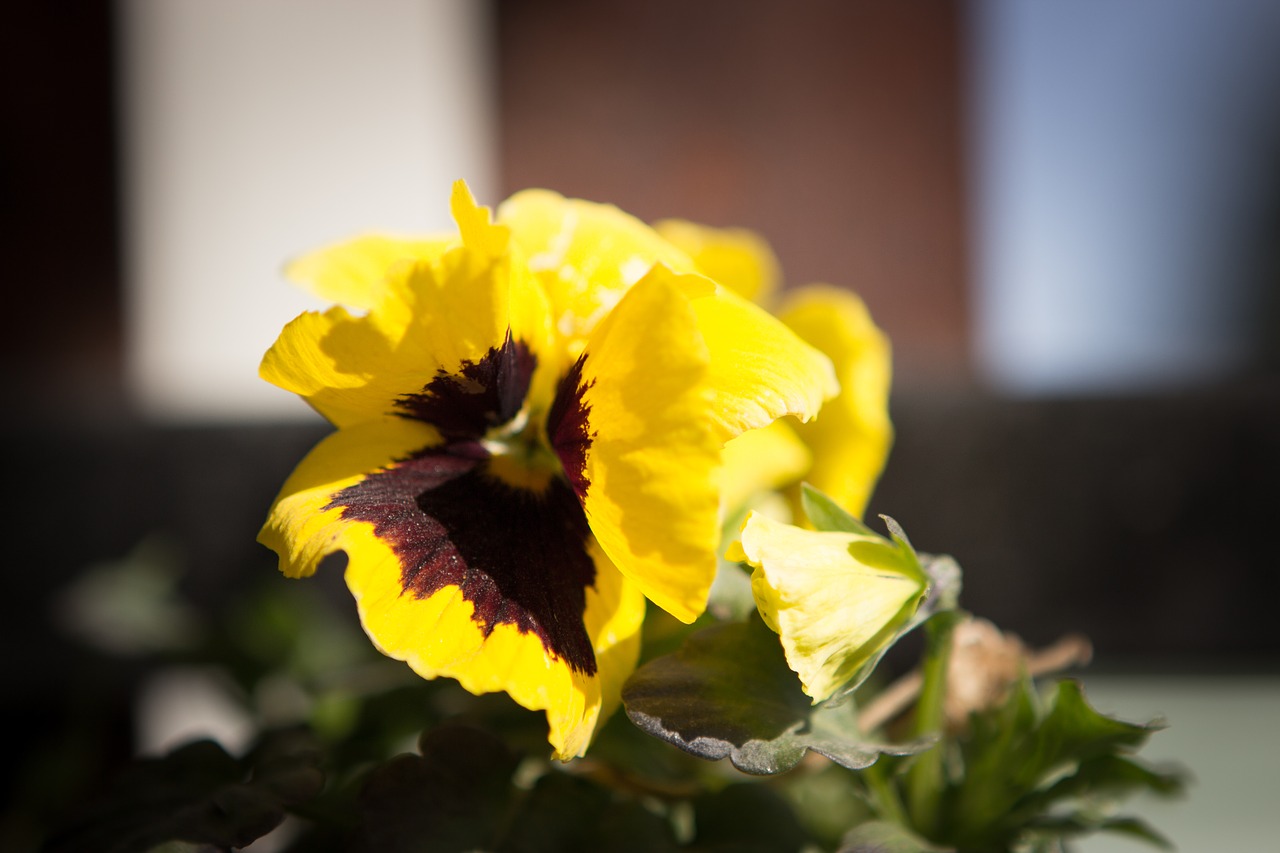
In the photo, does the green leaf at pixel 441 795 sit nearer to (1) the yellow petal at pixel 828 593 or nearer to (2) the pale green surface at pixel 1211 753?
(1) the yellow petal at pixel 828 593

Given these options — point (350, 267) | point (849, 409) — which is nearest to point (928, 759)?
point (849, 409)

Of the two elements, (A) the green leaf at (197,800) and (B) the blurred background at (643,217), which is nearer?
(A) the green leaf at (197,800)

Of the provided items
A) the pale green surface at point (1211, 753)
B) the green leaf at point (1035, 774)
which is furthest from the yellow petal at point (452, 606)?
the pale green surface at point (1211, 753)

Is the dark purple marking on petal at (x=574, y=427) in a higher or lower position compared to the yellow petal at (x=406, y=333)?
lower

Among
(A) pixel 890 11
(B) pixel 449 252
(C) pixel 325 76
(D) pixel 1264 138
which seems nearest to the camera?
(B) pixel 449 252

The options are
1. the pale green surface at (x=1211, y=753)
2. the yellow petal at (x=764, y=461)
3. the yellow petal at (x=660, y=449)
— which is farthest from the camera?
the pale green surface at (x=1211, y=753)

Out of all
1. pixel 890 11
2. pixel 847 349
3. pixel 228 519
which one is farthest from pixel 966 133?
pixel 847 349

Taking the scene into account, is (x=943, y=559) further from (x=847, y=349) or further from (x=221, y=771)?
(x=221, y=771)
